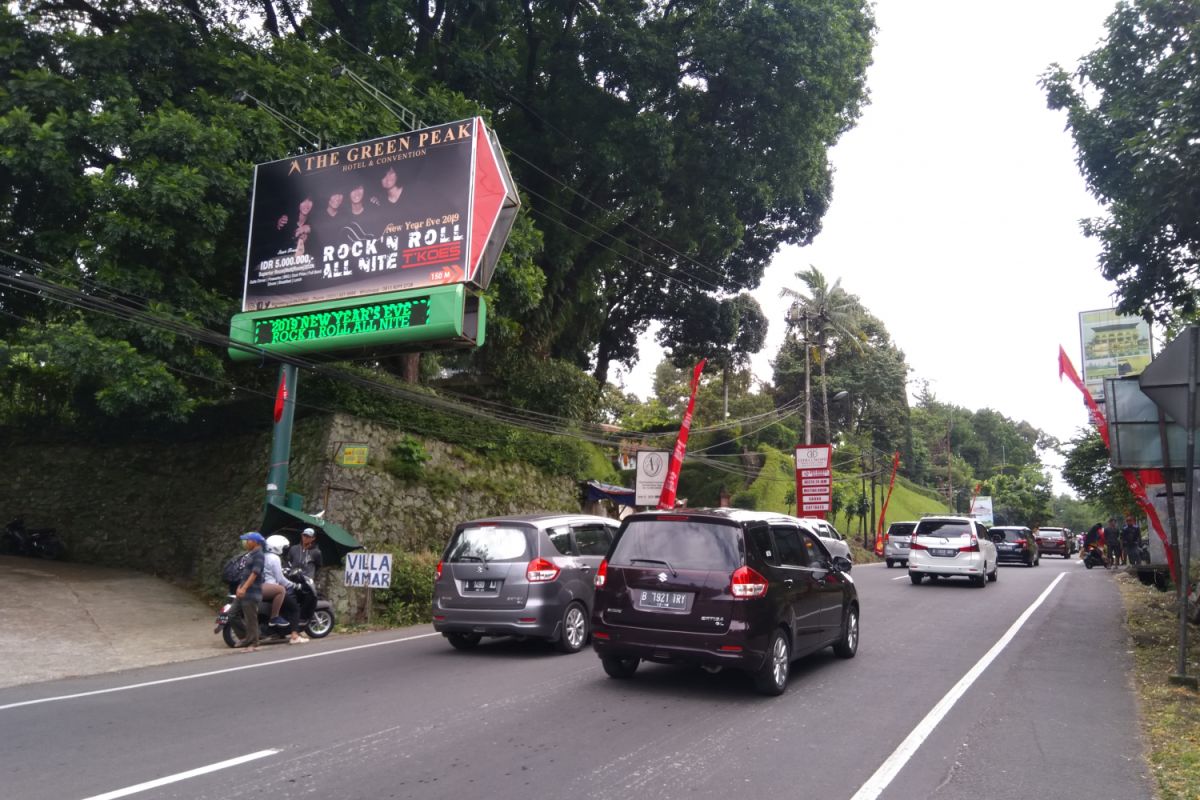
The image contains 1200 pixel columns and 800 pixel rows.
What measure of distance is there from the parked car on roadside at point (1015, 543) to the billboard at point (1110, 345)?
5936 millimetres

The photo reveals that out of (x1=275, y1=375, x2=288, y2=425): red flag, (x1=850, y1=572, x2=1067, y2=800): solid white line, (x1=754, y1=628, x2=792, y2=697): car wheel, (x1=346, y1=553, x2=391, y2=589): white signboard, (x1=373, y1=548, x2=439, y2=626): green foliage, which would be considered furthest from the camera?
(x1=275, y1=375, x2=288, y2=425): red flag

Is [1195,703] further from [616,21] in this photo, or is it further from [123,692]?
[616,21]

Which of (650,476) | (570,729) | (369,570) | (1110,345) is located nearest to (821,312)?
(1110,345)

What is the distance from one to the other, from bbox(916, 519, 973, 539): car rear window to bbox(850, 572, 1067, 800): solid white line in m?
9.31

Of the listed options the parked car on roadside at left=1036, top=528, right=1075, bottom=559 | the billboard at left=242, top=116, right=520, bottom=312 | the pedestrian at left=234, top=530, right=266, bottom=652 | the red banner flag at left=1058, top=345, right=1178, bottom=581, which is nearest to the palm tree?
the parked car on roadside at left=1036, top=528, right=1075, bottom=559

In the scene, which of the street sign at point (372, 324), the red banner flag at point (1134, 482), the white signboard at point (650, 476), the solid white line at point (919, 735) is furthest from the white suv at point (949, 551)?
the street sign at point (372, 324)

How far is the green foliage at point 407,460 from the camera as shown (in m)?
19.4

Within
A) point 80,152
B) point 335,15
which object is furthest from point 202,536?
point 335,15

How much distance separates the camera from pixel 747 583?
7891 mm

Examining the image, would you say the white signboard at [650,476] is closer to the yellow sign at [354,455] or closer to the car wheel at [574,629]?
the yellow sign at [354,455]

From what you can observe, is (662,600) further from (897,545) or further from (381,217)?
(897,545)

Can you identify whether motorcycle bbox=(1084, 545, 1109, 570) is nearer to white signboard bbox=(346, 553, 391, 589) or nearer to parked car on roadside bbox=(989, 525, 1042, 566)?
parked car on roadside bbox=(989, 525, 1042, 566)

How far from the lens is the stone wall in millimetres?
18219

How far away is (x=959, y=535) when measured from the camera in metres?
20.7
